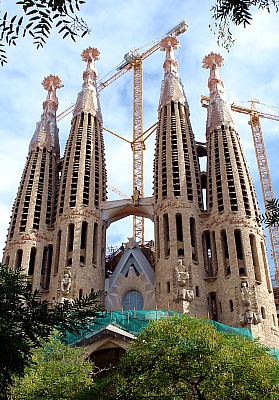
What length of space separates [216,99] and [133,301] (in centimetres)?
1797

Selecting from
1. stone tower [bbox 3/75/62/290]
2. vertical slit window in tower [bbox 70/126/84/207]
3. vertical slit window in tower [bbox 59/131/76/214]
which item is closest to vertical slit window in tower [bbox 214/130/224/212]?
vertical slit window in tower [bbox 70/126/84/207]

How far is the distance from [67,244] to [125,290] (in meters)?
5.38

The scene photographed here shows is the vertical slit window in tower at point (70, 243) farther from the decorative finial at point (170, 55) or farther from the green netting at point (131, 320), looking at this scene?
the decorative finial at point (170, 55)

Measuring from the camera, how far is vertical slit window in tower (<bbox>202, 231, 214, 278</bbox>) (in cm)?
3622

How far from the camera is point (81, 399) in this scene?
611 inches

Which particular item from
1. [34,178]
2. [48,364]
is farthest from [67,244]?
[48,364]

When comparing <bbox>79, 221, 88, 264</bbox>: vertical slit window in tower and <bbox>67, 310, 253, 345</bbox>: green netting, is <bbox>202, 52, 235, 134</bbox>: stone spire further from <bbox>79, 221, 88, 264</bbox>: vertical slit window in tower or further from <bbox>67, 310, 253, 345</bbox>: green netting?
<bbox>67, 310, 253, 345</bbox>: green netting

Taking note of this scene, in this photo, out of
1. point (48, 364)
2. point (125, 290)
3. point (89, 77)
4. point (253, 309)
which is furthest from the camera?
point (89, 77)

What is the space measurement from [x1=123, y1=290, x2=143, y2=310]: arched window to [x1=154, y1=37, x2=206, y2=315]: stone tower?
3.06m

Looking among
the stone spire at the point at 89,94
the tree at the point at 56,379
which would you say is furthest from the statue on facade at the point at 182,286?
the stone spire at the point at 89,94

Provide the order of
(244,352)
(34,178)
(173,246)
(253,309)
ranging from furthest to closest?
1. (34,178)
2. (173,246)
3. (253,309)
4. (244,352)

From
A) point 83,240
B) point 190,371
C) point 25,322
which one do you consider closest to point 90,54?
point 83,240

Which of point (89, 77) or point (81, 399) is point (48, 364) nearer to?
point (81, 399)

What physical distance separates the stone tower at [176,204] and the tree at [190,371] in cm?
1513
